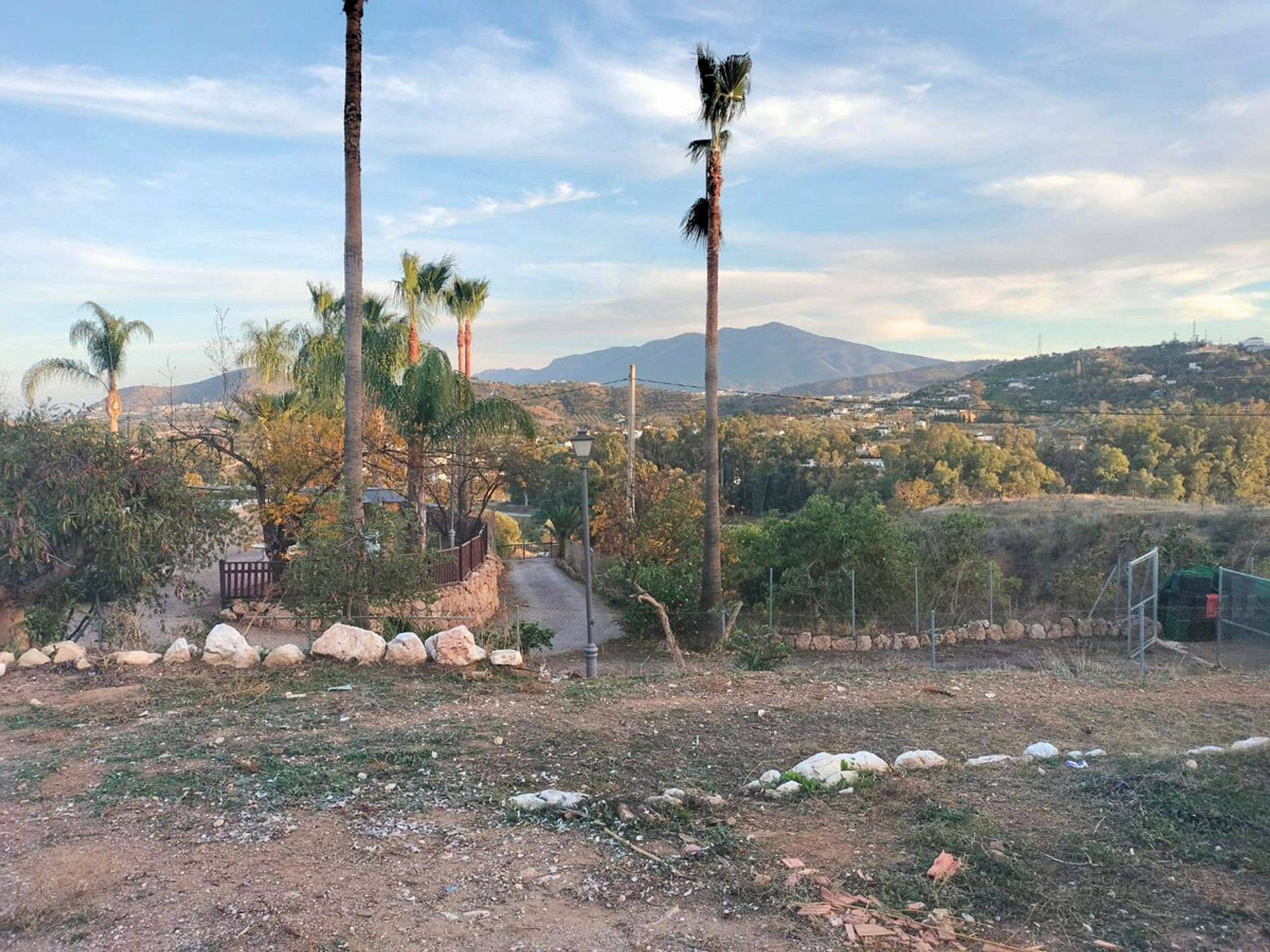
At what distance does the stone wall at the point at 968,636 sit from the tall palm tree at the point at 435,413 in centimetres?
780

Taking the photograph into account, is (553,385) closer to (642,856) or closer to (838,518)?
(838,518)

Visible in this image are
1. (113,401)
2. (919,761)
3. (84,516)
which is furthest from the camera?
(113,401)

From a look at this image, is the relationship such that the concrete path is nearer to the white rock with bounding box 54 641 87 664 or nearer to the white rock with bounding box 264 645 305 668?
the white rock with bounding box 264 645 305 668

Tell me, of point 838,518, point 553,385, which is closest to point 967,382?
point 553,385

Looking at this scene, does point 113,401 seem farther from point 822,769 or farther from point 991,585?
point 822,769

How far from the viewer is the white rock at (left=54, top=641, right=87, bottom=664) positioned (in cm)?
901

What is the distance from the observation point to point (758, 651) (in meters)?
12.4

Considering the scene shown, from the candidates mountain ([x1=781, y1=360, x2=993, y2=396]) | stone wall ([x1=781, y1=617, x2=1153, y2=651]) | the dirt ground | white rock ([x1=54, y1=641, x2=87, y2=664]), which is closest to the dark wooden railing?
stone wall ([x1=781, y1=617, x2=1153, y2=651])

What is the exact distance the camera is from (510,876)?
440 cm

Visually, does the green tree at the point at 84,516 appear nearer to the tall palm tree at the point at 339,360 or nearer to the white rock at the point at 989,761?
the tall palm tree at the point at 339,360

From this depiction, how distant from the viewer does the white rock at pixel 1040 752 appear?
20.8 ft

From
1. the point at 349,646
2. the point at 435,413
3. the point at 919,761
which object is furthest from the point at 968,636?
the point at 349,646

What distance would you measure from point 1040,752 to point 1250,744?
1.55 m

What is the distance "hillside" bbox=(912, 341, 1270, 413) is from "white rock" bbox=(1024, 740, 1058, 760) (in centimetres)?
4459
